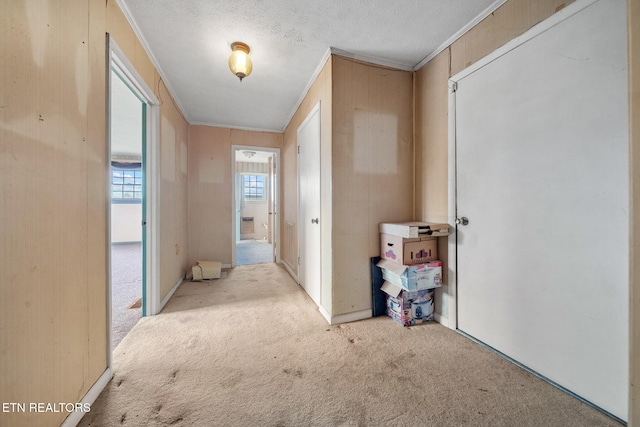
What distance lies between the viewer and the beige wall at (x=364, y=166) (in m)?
2.07

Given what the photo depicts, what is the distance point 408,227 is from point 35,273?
6.64 ft

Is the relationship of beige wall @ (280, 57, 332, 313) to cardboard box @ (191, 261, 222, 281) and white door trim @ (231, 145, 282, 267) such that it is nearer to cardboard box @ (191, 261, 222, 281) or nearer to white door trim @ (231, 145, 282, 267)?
white door trim @ (231, 145, 282, 267)

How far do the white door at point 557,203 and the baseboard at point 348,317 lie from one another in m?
0.82

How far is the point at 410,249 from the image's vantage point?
1.94 metres

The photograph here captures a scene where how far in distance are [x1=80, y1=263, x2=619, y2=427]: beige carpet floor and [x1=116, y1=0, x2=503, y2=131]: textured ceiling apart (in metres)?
2.40

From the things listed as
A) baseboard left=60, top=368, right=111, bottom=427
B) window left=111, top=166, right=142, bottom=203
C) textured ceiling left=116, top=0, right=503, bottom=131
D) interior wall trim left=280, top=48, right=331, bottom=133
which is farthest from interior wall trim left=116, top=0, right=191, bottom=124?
window left=111, top=166, right=142, bottom=203

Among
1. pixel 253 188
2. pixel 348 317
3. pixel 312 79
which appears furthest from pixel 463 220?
pixel 253 188

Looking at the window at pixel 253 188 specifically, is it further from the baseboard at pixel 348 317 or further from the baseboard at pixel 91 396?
the baseboard at pixel 91 396

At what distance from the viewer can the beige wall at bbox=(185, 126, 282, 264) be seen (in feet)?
12.2

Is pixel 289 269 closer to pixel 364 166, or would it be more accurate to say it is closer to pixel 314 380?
pixel 364 166

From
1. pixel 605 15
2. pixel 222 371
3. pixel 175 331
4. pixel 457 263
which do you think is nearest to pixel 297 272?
pixel 175 331

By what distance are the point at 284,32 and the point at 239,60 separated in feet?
→ 1.42

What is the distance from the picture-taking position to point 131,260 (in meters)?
4.18

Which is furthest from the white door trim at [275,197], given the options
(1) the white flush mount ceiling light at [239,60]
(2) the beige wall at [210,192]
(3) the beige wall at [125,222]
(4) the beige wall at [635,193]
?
(4) the beige wall at [635,193]
